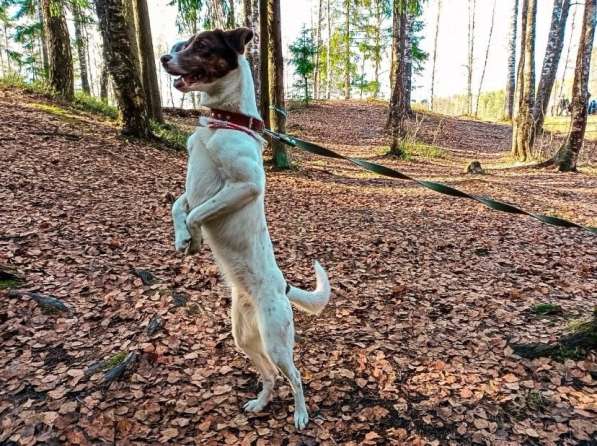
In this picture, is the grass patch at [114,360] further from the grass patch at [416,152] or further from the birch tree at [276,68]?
the grass patch at [416,152]

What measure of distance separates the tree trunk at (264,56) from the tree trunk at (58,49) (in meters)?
6.96

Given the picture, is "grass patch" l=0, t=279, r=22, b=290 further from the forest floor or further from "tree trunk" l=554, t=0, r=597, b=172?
"tree trunk" l=554, t=0, r=597, b=172

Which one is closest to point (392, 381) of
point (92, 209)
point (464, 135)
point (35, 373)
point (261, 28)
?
point (35, 373)

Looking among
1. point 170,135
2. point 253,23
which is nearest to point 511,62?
point 253,23

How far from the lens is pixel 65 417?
3.06 metres

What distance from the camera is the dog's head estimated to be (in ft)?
8.65

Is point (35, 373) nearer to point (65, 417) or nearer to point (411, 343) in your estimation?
Result: point (65, 417)

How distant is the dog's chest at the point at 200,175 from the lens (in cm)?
274

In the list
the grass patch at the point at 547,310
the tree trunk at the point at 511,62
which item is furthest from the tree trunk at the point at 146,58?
the tree trunk at the point at 511,62

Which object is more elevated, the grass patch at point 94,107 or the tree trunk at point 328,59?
the tree trunk at point 328,59

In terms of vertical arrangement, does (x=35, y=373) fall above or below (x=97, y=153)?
below

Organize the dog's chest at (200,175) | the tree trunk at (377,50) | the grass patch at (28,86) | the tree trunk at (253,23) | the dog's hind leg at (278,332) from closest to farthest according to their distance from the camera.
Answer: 1. the dog's chest at (200,175)
2. the dog's hind leg at (278,332)
3. the tree trunk at (253,23)
4. the grass patch at (28,86)
5. the tree trunk at (377,50)

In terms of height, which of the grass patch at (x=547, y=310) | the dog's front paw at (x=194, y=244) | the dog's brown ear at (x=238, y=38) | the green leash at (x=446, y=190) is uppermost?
the dog's brown ear at (x=238, y=38)

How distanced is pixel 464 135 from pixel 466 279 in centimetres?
1950
